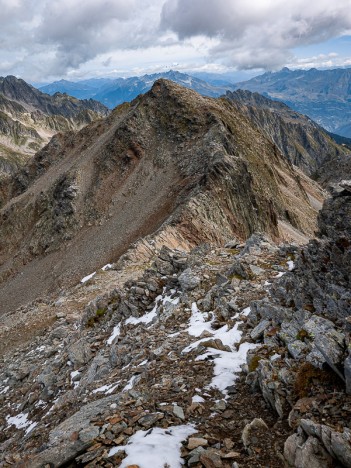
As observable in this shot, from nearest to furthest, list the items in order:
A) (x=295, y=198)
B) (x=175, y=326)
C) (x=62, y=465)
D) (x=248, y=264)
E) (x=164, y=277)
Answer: (x=62, y=465), (x=175, y=326), (x=248, y=264), (x=164, y=277), (x=295, y=198)

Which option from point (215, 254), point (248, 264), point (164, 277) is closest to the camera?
point (248, 264)

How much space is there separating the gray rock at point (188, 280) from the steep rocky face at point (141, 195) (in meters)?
24.7

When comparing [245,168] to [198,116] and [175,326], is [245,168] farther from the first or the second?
[175,326]

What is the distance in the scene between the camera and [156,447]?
8953 millimetres

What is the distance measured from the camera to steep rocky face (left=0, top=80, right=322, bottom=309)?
53.3 meters

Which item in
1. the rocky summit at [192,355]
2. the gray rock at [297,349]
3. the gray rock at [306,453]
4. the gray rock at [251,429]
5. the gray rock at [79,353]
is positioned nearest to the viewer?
the gray rock at [306,453]

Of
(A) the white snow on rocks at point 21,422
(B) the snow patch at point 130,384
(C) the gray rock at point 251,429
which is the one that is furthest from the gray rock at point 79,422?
(A) the white snow on rocks at point 21,422

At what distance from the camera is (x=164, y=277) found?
24047mm

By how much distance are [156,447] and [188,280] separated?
42.3ft

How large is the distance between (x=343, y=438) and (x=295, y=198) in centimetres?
8804

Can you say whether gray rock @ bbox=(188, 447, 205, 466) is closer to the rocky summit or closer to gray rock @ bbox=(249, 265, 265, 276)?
the rocky summit

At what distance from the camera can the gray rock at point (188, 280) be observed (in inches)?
827

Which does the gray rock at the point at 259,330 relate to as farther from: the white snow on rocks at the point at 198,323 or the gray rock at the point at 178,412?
the gray rock at the point at 178,412

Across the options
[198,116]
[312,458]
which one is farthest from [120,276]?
[198,116]
